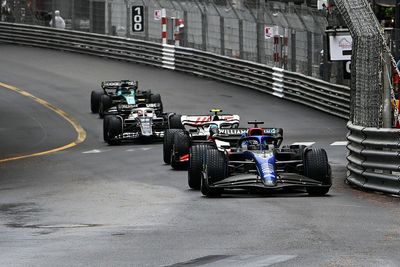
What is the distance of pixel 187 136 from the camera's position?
932 inches

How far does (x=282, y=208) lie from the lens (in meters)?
16.5

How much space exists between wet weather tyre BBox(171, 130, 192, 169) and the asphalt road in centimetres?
29

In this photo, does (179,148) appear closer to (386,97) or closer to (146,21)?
(386,97)

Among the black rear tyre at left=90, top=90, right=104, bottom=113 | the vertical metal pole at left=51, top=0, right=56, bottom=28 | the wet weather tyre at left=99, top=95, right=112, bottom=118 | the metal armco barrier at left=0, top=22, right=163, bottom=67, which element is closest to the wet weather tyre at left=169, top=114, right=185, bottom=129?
the wet weather tyre at left=99, top=95, right=112, bottom=118

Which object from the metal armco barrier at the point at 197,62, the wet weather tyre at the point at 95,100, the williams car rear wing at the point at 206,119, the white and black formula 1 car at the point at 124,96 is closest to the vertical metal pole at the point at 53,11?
the metal armco barrier at the point at 197,62

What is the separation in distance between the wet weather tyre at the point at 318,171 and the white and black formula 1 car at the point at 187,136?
330 centimetres

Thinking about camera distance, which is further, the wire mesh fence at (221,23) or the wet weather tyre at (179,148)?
the wire mesh fence at (221,23)

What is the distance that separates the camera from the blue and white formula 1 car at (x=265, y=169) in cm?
1848

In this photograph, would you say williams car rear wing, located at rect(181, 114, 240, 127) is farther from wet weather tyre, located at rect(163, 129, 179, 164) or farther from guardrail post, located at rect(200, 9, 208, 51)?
guardrail post, located at rect(200, 9, 208, 51)

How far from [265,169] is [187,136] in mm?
5174

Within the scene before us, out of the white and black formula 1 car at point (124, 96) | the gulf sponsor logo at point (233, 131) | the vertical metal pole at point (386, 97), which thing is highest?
the vertical metal pole at point (386, 97)

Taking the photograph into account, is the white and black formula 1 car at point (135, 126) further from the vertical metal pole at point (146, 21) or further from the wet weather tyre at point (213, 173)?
the vertical metal pole at point (146, 21)

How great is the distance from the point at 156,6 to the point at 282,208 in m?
32.9

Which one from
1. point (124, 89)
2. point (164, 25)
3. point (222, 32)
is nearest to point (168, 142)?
point (124, 89)
